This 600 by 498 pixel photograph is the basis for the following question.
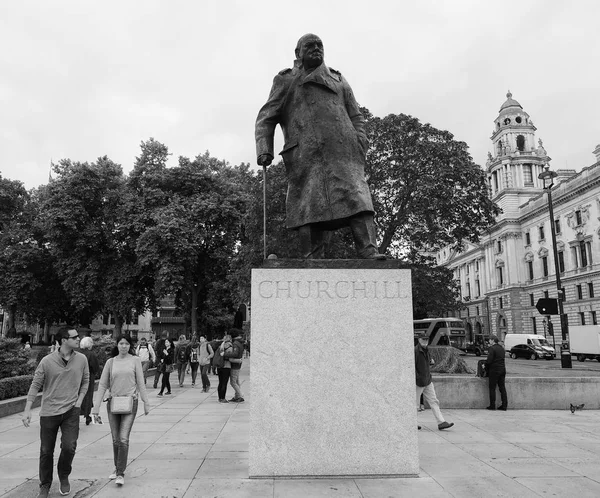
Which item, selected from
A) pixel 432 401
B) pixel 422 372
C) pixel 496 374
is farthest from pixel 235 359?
pixel 496 374

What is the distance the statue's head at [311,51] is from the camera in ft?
19.9

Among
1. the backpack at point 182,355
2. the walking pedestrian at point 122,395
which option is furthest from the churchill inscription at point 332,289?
the backpack at point 182,355

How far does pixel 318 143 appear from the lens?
595 cm

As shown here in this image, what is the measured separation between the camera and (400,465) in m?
5.19

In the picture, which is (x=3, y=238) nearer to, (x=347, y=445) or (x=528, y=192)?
(x=347, y=445)

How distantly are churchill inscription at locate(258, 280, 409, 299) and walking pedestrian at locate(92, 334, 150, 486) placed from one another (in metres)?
1.83

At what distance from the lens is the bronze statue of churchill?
582 cm

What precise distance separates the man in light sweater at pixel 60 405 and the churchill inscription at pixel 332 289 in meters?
2.21

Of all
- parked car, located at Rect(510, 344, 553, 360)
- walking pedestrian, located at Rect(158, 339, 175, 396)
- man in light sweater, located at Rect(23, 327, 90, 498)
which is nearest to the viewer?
man in light sweater, located at Rect(23, 327, 90, 498)

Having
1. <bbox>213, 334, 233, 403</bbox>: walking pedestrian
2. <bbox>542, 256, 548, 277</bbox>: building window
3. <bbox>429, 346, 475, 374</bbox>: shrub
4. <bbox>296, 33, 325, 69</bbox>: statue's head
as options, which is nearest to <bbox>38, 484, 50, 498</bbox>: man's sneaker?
<bbox>296, 33, 325, 69</bbox>: statue's head

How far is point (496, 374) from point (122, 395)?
8022 millimetres

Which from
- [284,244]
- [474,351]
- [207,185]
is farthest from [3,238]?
[474,351]

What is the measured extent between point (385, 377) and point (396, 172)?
18.1 m

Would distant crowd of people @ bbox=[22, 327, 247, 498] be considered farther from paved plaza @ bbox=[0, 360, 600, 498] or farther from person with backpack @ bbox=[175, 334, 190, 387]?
person with backpack @ bbox=[175, 334, 190, 387]
